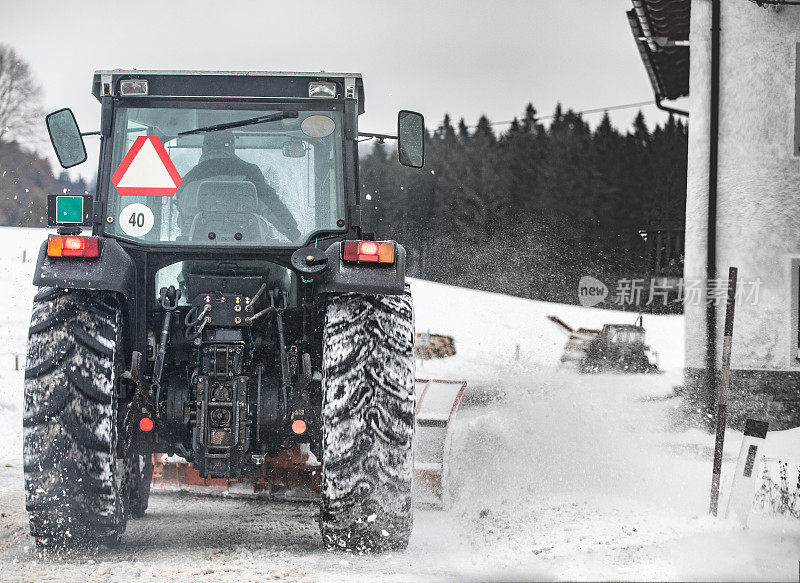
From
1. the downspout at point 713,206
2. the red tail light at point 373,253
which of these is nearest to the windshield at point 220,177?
the red tail light at point 373,253

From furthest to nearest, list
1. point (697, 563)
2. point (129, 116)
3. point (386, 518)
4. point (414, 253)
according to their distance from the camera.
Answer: point (414, 253) → point (129, 116) → point (386, 518) → point (697, 563)

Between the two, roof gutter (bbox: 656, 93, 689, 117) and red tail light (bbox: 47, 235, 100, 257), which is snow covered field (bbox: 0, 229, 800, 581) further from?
roof gutter (bbox: 656, 93, 689, 117)

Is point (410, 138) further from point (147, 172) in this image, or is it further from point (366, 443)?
point (366, 443)

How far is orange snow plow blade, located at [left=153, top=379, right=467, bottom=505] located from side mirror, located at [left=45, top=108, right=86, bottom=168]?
2.05 meters

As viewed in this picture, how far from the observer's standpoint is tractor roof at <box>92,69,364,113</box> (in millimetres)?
4980

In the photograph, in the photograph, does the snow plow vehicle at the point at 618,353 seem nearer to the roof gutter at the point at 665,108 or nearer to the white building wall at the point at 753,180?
the roof gutter at the point at 665,108

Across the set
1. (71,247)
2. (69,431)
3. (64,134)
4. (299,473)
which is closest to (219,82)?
(64,134)

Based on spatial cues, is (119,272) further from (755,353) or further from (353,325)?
(755,353)

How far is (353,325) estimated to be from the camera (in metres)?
4.33

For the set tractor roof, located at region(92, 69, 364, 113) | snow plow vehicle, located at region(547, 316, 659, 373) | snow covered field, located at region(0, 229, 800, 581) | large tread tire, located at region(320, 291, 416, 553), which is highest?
tractor roof, located at region(92, 69, 364, 113)

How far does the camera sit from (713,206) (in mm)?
10945

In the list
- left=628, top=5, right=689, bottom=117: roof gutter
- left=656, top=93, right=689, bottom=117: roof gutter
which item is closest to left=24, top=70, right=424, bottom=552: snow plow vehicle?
left=628, top=5, right=689, bottom=117: roof gutter

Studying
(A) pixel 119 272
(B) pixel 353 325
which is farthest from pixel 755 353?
(A) pixel 119 272

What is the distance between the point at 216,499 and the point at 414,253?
44.8m
